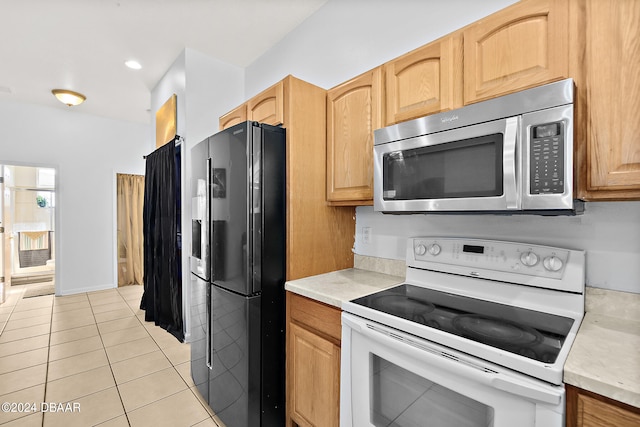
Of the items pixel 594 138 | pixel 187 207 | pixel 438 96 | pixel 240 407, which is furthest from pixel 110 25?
pixel 594 138

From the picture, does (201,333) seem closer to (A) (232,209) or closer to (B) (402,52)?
(A) (232,209)

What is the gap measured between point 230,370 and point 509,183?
67.7 inches

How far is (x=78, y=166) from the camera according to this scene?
4.64 m

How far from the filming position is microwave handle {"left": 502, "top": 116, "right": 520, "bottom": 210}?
1.06m

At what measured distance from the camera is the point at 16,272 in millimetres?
5965

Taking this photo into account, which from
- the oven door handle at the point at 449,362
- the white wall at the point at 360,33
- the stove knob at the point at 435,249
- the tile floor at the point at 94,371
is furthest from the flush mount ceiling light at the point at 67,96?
the stove knob at the point at 435,249

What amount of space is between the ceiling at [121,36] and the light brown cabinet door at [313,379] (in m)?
2.50

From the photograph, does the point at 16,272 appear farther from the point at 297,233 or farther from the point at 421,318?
the point at 421,318

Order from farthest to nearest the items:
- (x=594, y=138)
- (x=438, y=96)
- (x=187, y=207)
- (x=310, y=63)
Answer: (x=187, y=207)
(x=310, y=63)
(x=438, y=96)
(x=594, y=138)

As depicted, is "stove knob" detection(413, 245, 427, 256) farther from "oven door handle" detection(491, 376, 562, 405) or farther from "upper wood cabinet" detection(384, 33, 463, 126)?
"oven door handle" detection(491, 376, 562, 405)

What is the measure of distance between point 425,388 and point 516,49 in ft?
4.44

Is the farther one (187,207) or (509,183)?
(187,207)

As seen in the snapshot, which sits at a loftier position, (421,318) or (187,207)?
(187,207)

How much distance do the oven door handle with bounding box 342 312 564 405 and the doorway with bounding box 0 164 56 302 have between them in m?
6.67
